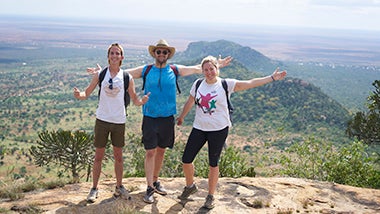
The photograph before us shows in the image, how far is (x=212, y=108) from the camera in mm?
4527

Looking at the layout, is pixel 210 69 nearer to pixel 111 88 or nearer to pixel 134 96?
pixel 134 96

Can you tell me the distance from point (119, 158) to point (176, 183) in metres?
1.33

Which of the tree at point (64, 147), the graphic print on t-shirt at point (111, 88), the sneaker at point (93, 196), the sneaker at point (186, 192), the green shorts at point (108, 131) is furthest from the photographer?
the tree at point (64, 147)

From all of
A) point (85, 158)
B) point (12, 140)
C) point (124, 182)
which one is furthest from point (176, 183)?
point (12, 140)

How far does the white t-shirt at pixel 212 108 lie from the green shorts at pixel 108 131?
0.94 m

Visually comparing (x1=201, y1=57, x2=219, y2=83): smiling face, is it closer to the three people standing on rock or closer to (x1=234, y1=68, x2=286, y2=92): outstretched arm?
the three people standing on rock

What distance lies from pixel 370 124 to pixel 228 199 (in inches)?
244

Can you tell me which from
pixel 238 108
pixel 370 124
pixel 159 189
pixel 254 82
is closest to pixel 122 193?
pixel 159 189

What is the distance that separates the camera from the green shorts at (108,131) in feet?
14.8

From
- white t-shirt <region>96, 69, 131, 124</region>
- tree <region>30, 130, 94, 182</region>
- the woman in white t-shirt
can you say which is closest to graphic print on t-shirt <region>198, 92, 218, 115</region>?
the woman in white t-shirt

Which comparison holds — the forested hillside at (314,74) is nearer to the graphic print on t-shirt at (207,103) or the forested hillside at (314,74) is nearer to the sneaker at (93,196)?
the graphic print on t-shirt at (207,103)

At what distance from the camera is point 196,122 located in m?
4.64

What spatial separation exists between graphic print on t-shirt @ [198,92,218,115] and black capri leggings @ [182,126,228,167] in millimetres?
Answer: 276

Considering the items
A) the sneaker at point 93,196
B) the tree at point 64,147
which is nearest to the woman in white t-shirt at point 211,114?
the sneaker at point 93,196
